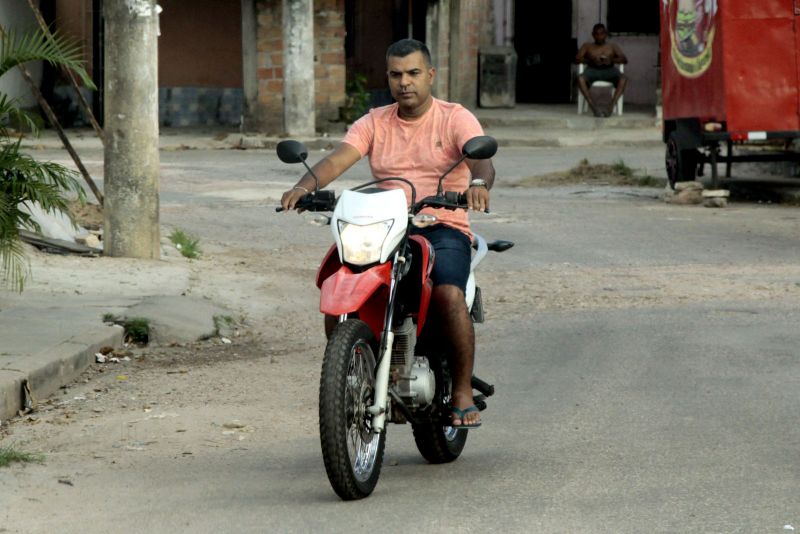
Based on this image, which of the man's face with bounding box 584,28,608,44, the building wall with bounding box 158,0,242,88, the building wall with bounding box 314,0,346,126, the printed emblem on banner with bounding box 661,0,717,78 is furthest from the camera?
the building wall with bounding box 158,0,242,88

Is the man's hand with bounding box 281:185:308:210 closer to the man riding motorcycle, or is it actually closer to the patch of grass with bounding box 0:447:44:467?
the man riding motorcycle

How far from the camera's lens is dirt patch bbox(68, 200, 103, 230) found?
13.3 metres

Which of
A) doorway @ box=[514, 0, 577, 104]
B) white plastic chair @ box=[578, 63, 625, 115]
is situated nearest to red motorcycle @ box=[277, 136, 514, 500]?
white plastic chair @ box=[578, 63, 625, 115]

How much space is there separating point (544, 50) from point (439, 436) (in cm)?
2798

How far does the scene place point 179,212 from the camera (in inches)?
625

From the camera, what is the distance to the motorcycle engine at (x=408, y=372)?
18.6ft

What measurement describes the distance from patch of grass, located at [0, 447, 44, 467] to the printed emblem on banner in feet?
38.1

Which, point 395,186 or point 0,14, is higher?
point 0,14

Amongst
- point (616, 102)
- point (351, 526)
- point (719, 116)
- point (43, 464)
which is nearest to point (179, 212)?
point (719, 116)

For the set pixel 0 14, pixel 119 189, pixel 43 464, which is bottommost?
pixel 43 464

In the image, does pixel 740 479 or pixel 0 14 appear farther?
pixel 0 14

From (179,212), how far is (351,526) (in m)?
11.1

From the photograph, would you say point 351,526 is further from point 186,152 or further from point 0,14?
point 0,14

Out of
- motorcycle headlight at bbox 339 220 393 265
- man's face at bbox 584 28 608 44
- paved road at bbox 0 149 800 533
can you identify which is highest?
man's face at bbox 584 28 608 44
